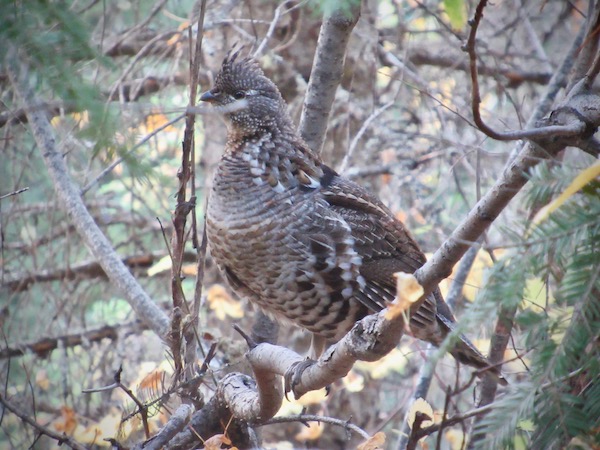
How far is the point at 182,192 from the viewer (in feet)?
9.19

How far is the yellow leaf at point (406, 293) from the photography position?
1910mm

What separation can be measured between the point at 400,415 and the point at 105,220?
278 cm

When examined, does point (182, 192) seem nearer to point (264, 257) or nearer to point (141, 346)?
point (264, 257)

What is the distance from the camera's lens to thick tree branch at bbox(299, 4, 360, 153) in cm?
382

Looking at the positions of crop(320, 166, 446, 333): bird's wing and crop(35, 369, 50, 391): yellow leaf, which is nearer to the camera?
crop(320, 166, 446, 333): bird's wing

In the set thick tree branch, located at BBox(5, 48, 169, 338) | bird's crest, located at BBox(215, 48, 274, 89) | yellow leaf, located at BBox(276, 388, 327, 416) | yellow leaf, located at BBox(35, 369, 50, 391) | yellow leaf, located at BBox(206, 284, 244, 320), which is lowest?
yellow leaf, located at BBox(35, 369, 50, 391)

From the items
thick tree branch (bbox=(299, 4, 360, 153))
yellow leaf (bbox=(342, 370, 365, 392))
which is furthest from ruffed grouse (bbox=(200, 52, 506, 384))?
yellow leaf (bbox=(342, 370, 365, 392))

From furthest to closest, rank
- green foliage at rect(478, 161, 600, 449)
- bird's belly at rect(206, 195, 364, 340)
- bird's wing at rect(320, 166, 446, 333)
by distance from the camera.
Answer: bird's wing at rect(320, 166, 446, 333), bird's belly at rect(206, 195, 364, 340), green foliage at rect(478, 161, 600, 449)

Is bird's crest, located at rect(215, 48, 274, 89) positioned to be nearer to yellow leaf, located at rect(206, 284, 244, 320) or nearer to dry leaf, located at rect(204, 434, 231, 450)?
yellow leaf, located at rect(206, 284, 244, 320)

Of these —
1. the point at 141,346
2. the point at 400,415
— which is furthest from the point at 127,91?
the point at 400,415

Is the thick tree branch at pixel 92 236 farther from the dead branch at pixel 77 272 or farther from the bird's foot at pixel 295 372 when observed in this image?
the bird's foot at pixel 295 372

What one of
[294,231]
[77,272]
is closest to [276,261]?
[294,231]

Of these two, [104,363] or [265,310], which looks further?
[104,363]

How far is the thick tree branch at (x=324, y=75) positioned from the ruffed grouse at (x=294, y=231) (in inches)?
7.4
